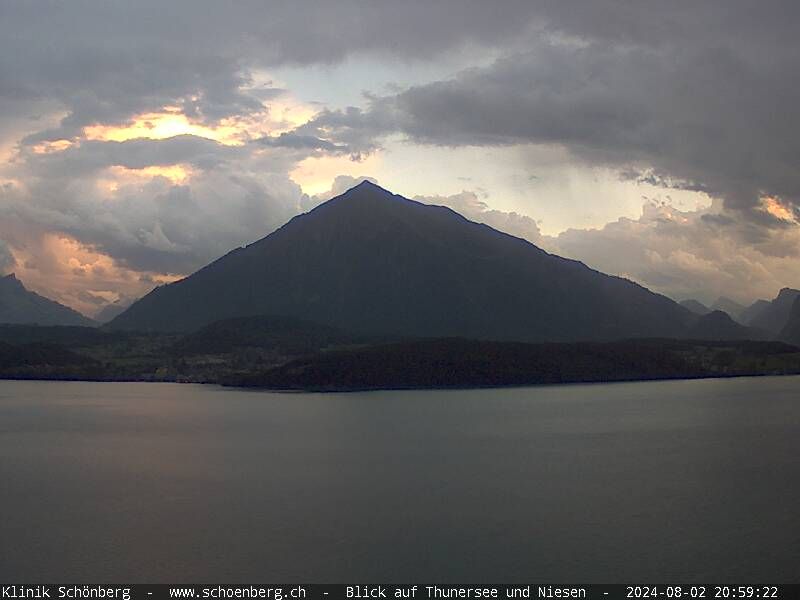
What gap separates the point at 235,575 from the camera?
39281mm

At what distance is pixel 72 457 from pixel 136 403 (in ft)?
238

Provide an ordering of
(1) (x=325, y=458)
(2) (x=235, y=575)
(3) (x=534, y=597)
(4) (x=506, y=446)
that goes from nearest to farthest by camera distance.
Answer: (3) (x=534, y=597) < (2) (x=235, y=575) < (1) (x=325, y=458) < (4) (x=506, y=446)

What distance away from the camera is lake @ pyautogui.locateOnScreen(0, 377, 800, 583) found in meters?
40.2

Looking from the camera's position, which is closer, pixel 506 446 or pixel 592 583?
pixel 592 583

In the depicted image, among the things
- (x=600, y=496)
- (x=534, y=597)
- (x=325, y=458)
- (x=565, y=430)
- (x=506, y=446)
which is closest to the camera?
(x=534, y=597)

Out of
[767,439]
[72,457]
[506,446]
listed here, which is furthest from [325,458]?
[767,439]

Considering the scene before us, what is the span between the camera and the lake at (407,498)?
40.2 metres

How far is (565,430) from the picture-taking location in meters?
96.3

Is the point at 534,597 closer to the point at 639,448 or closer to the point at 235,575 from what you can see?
the point at 235,575

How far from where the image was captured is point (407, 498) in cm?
5684

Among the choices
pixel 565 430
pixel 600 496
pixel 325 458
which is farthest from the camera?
pixel 565 430

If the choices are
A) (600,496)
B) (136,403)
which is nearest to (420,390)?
(136,403)

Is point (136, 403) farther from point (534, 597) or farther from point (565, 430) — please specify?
point (534, 597)

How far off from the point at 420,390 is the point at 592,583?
147m
